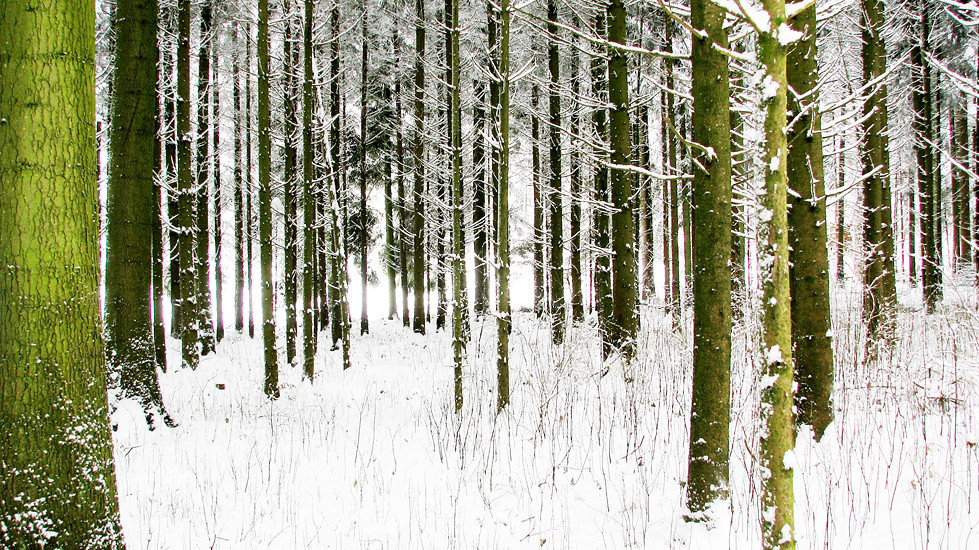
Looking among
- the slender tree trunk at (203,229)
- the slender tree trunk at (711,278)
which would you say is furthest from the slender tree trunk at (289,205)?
the slender tree trunk at (711,278)

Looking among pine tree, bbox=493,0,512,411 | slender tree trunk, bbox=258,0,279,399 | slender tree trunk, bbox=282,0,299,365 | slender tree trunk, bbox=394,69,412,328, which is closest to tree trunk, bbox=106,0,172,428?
slender tree trunk, bbox=258,0,279,399

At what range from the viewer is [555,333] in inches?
376

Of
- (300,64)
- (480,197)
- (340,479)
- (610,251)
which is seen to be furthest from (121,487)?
(480,197)

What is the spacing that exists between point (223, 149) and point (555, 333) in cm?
1128

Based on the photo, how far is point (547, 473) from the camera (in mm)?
3641

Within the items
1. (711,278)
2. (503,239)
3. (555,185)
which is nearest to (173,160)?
(555,185)

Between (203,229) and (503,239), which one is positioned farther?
(203,229)

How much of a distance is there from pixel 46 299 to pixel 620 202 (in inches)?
269

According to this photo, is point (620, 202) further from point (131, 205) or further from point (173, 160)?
point (173, 160)

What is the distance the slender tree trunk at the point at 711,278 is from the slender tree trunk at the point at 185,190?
9534mm

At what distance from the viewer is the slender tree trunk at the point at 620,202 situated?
698 centimetres

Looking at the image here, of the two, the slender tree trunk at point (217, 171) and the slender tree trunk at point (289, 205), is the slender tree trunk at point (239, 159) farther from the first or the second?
the slender tree trunk at point (289, 205)

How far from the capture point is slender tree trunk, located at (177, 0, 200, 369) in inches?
363

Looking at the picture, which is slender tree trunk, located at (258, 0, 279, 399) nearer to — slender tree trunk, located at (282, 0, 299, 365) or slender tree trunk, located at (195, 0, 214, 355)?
slender tree trunk, located at (282, 0, 299, 365)
